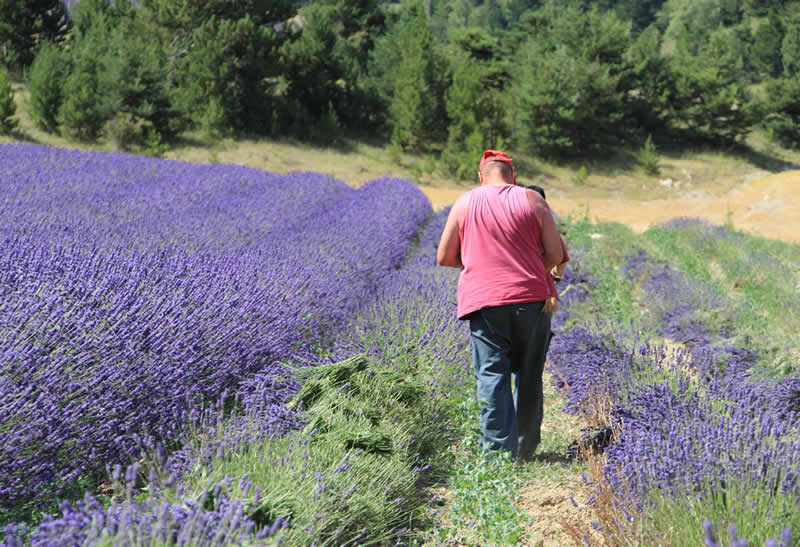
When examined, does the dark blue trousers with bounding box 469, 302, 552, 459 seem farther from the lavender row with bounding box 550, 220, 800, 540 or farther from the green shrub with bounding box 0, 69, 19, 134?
the green shrub with bounding box 0, 69, 19, 134

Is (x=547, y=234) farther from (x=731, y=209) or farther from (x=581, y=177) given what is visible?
(x=581, y=177)

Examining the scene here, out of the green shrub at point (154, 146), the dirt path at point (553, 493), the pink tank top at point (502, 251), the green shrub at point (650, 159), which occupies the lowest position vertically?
the green shrub at point (650, 159)

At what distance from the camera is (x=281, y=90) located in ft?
87.5

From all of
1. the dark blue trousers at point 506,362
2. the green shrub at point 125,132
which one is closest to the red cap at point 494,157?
the dark blue trousers at point 506,362

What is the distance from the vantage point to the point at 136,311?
3.02 meters

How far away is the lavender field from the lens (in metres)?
1.99

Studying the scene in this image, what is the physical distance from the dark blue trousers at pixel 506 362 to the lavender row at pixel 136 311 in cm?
98

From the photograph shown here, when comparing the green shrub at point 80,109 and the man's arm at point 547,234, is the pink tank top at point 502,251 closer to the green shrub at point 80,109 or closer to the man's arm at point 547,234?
the man's arm at point 547,234

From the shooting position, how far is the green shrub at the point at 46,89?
1905 cm

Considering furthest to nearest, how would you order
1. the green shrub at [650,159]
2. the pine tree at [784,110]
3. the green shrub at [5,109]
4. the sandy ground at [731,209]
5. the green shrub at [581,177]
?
the pine tree at [784,110], the green shrub at [650,159], the green shrub at [581,177], the sandy ground at [731,209], the green shrub at [5,109]

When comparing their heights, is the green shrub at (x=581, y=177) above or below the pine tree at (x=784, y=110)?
below

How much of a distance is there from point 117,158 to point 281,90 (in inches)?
652

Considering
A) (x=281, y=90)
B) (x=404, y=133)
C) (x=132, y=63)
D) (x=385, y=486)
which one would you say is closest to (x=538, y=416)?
(x=385, y=486)

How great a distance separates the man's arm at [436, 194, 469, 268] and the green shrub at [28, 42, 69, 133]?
758 inches
